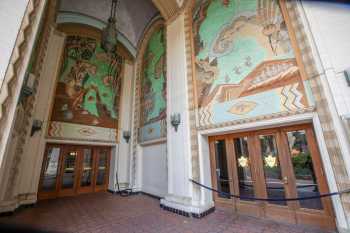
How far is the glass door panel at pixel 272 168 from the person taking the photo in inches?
140

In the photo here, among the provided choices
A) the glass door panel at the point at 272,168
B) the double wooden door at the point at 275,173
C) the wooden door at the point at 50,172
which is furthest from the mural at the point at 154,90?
the wooden door at the point at 50,172

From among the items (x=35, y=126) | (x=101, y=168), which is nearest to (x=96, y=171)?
(x=101, y=168)

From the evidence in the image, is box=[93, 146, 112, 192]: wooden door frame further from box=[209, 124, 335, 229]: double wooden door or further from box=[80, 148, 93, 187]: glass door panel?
box=[209, 124, 335, 229]: double wooden door

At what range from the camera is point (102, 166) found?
24.1 ft

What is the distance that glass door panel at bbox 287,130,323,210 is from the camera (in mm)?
3178

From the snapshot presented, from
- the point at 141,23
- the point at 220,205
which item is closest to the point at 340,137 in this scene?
the point at 220,205

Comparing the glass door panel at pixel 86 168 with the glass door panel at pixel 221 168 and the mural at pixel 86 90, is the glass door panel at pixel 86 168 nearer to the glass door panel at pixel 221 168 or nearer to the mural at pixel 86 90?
the mural at pixel 86 90

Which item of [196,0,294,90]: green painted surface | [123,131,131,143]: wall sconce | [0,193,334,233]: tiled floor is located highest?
[196,0,294,90]: green painted surface

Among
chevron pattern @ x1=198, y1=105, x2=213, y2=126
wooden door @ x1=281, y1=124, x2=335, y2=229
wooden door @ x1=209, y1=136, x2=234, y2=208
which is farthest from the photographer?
chevron pattern @ x1=198, y1=105, x2=213, y2=126

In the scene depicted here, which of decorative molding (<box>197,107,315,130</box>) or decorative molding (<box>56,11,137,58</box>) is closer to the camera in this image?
decorative molding (<box>197,107,315,130</box>)

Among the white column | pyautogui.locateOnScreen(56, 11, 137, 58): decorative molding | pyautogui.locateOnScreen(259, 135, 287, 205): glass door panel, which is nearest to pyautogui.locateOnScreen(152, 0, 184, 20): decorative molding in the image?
the white column

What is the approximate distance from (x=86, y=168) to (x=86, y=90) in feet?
A: 11.6

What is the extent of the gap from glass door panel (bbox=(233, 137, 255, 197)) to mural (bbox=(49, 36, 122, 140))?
579 centimetres

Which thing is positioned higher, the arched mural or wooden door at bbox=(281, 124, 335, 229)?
the arched mural
